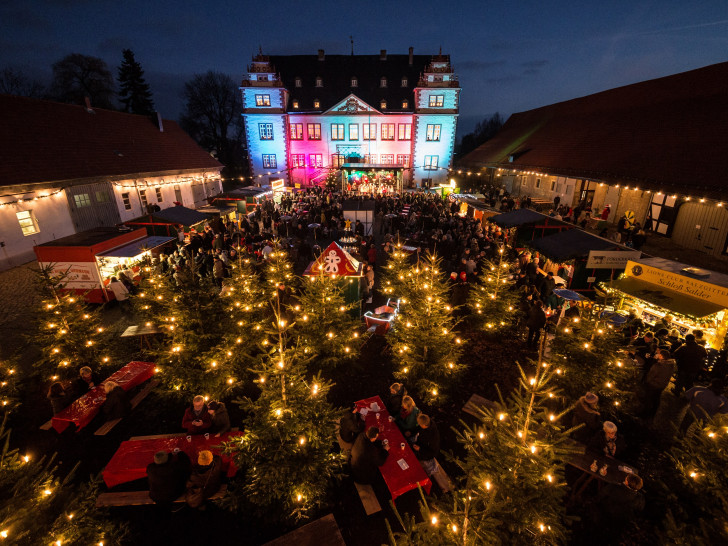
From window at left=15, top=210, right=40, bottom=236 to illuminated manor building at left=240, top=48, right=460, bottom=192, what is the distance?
26593 millimetres

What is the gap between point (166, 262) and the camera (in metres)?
14.2

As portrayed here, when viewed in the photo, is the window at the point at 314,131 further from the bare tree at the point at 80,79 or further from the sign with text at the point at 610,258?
the sign with text at the point at 610,258

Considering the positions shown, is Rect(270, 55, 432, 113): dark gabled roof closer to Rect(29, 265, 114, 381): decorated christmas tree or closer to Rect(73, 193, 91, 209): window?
Rect(73, 193, 91, 209): window

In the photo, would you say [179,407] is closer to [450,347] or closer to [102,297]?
[450,347]

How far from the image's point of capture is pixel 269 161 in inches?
1690

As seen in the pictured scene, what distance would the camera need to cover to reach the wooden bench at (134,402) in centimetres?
735

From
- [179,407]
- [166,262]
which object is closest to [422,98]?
[166,262]

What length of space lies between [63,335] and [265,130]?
39.3 meters

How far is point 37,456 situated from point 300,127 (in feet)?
137

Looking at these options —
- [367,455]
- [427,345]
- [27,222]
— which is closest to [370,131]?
[27,222]

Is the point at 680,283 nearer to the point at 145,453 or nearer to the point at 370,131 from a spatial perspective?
the point at 145,453

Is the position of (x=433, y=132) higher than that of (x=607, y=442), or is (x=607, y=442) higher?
(x=433, y=132)

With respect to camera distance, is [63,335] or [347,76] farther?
[347,76]

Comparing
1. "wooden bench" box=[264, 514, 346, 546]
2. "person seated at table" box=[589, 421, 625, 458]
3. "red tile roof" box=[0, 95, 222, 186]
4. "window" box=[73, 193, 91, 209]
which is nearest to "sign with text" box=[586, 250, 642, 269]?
"person seated at table" box=[589, 421, 625, 458]
